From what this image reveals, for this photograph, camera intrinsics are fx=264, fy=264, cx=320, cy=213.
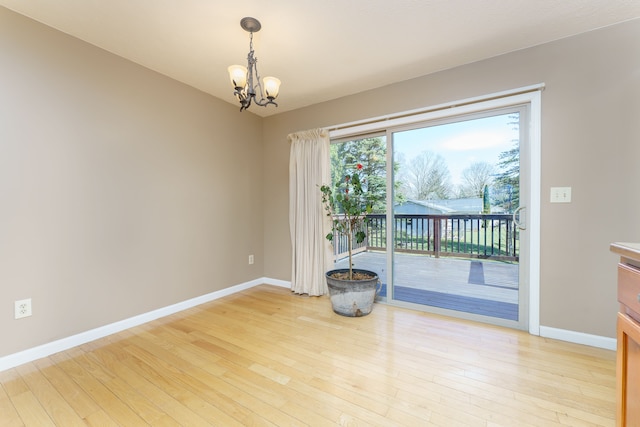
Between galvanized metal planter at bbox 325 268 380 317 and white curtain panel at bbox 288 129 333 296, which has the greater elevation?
white curtain panel at bbox 288 129 333 296

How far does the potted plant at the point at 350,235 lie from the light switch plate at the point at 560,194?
1524mm

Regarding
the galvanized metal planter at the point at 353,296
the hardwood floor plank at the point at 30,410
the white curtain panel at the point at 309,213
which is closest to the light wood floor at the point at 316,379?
the hardwood floor plank at the point at 30,410

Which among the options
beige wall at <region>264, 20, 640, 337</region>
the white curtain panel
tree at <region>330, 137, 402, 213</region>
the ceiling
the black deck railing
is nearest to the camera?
the ceiling

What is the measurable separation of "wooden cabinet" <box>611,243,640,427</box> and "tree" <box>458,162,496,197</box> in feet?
5.32

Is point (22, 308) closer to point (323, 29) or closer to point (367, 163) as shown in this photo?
point (323, 29)

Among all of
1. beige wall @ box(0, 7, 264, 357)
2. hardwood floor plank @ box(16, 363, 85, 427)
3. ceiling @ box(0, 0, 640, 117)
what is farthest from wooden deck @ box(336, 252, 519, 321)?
hardwood floor plank @ box(16, 363, 85, 427)

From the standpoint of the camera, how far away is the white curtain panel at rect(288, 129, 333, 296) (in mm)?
3277

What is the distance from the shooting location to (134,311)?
2.48 m

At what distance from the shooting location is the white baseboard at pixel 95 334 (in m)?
1.85

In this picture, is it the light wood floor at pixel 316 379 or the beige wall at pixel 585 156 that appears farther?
the beige wall at pixel 585 156

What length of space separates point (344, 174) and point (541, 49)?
211 cm

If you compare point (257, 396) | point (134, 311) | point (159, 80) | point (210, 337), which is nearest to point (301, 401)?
point (257, 396)

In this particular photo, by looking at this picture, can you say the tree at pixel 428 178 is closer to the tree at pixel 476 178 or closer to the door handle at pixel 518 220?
the tree at pixel 476 178

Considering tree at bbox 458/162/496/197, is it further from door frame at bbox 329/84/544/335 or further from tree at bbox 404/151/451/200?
door frame at bbox 329/84/544/335
